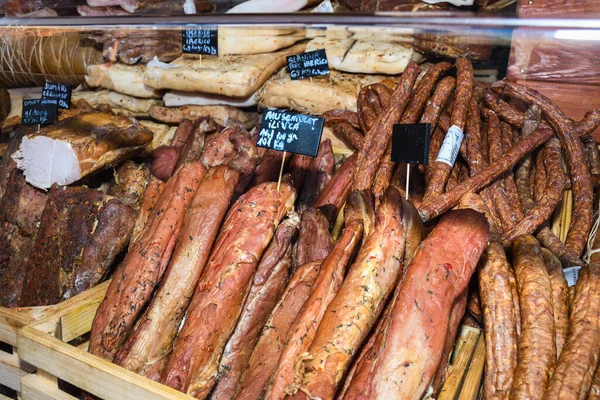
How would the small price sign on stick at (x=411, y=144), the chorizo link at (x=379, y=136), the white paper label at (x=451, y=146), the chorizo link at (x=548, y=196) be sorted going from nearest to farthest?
the small price sign on stick at (x=411, y=144), the chorizo link at (x=548, y=196), the white paper label at (x=451, y=146), the chorizo link at (x=379, y=136)

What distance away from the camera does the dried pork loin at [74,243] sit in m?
3.36

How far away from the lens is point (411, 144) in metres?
2.68

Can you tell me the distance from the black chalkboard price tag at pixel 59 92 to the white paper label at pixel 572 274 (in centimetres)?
412

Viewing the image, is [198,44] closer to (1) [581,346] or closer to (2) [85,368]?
(2) [85,368]

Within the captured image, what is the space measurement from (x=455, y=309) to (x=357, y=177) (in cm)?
115

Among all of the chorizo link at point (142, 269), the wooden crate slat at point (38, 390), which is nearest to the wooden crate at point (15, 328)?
the wooden crate slat at point (38, 390)

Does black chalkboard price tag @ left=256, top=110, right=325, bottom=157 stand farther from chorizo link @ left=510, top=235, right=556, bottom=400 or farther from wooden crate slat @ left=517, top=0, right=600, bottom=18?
wooden crate slat @ left=517, top=0, right=600, bottom=18

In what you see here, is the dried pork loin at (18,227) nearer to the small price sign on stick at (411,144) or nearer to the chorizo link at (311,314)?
the chorizo link at (311,314)

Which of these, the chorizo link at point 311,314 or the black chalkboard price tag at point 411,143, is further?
the black chalkboard price tag at point 411,143

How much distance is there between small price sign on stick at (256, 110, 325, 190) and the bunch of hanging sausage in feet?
0.73

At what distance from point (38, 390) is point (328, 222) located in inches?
68.7

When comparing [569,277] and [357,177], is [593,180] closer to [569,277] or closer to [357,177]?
[569,277]

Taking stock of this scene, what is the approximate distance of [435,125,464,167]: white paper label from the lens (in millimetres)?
3064

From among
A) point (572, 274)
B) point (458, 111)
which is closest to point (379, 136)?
point (458, 111)
